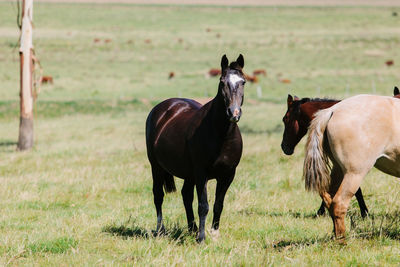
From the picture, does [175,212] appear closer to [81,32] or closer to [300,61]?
[300,61]

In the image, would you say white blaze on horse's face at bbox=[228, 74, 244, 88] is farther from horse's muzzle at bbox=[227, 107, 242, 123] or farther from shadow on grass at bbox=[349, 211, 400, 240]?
shadow on grass at bbox=[349, 211, 400, 240]

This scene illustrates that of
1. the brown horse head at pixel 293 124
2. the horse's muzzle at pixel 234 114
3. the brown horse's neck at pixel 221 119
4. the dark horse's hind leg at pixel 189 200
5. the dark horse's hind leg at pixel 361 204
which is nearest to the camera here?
the horse's muzzle at pixel 234 114

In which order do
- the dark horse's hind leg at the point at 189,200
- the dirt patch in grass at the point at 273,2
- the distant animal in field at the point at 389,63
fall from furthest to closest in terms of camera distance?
the dirt patch in grass at the point at 273,2, the distant animal in field at the point at 389,63, the dark horse's hind leg at the point at 189,200

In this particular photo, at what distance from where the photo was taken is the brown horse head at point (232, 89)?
6.07 metres

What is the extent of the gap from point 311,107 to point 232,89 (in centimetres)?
279

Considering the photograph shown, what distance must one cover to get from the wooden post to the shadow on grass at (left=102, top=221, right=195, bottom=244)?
10.5m

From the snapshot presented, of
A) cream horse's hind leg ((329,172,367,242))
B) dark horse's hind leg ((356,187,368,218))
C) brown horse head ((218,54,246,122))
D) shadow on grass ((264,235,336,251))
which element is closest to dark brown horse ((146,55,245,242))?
brown horse head ((218,54,246,122))

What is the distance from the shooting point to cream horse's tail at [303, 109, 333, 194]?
662 cm

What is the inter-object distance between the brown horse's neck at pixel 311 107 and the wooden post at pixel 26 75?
35.7 feet

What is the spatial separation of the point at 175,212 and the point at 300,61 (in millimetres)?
53850

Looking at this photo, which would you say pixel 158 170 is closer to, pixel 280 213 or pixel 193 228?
pixel 193 228

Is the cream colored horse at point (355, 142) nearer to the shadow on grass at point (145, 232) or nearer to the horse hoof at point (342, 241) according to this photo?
the horse hoof at point (342, 241)

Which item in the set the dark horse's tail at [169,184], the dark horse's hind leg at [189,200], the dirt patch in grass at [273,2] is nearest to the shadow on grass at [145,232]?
the dark horse's hind leg at [189,200]


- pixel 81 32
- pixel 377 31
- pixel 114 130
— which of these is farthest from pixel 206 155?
pixel 377 31
